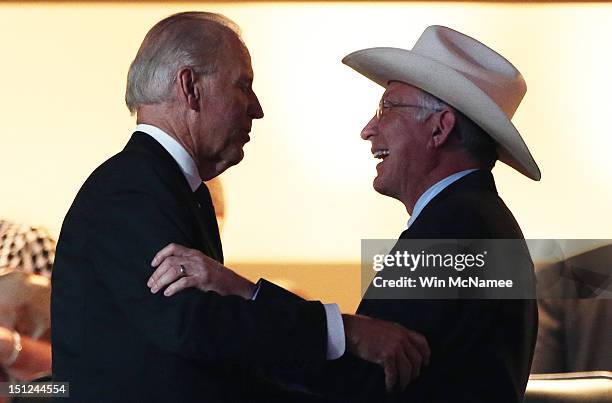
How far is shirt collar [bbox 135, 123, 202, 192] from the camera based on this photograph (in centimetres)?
290

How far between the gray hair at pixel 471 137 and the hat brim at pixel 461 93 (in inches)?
0.7

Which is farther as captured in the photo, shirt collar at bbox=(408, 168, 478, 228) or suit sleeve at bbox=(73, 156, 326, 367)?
shirt collar at bbox=(408, 168, 478, 228)

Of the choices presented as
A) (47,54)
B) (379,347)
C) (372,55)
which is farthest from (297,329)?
(47,54)

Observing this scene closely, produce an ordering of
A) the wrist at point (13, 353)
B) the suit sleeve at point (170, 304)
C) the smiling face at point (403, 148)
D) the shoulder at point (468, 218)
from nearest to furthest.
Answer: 1. the suit sleeve at point (170, 304)
2. the shoulder at point (468, 218)
3. the smiling face at point (403, 148)
4. the wrist at point (13, 353)

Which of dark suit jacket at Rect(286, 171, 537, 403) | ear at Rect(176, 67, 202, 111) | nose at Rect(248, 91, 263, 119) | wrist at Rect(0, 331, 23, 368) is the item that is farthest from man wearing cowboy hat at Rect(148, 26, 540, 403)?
wrist at Rect(0, 331, 23, 368)

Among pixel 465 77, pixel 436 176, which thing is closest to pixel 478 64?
pixel 465 77

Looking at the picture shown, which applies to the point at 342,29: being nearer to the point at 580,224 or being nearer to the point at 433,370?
the point at 580,224

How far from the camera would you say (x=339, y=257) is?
21.4 ft

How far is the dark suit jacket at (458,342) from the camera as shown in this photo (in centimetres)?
278

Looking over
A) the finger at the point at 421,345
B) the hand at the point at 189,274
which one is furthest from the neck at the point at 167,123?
the finger at the point at 421,345

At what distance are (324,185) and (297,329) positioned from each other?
13.0 feet

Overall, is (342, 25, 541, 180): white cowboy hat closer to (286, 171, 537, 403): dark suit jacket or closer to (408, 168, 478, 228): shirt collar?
(408, 168, 478, 228): shirt collar

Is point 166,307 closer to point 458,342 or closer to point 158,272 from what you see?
point 158,272

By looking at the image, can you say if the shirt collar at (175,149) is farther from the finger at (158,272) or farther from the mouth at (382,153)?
the mouth at (382,153)
